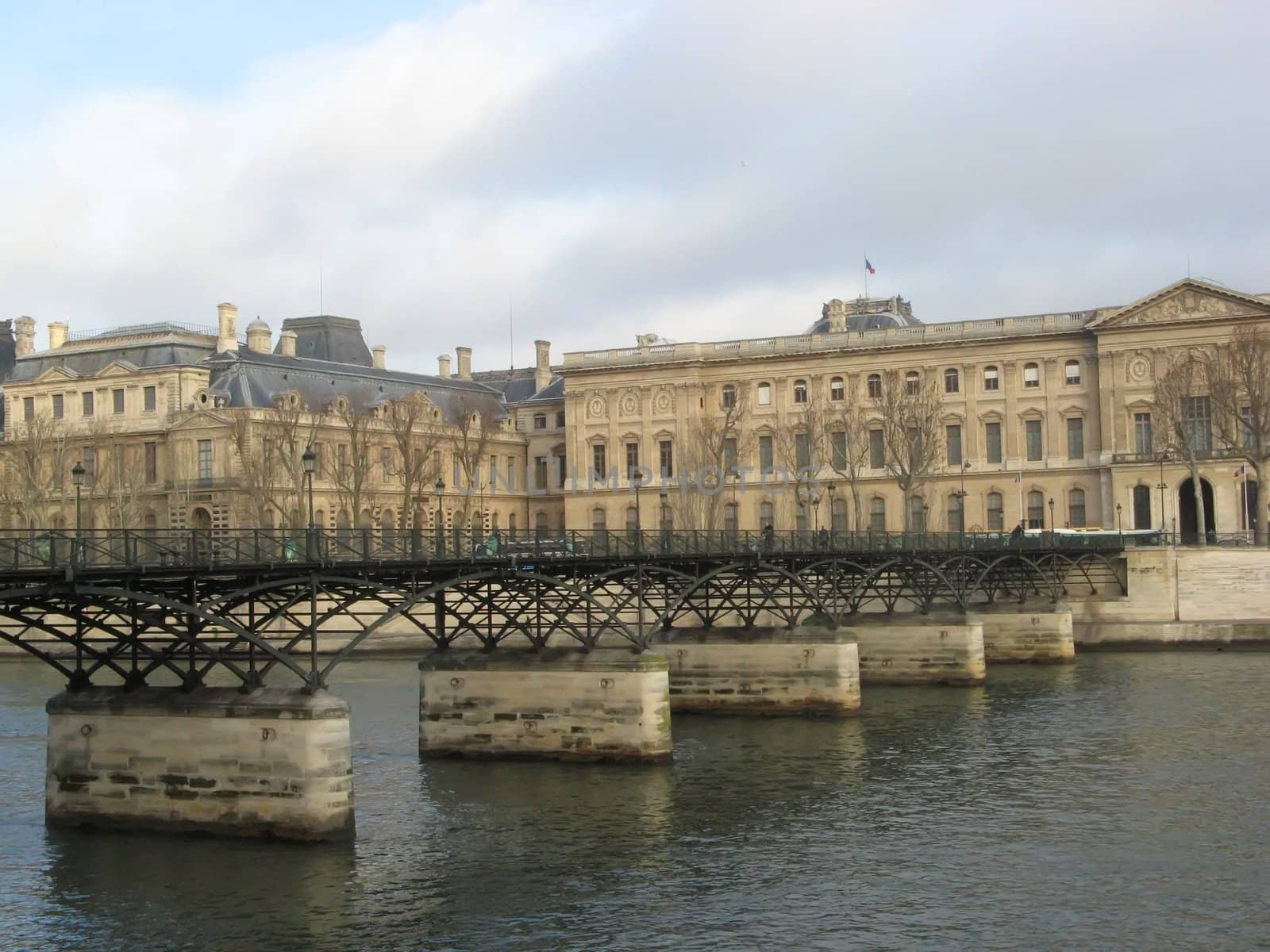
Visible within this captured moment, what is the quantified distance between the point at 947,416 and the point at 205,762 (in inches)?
3431

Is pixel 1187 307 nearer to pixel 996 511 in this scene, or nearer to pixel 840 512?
pixel 996 511

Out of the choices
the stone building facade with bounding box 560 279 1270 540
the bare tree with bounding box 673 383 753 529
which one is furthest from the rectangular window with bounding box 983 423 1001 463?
the bare tree with bounding box 673 383 753 529

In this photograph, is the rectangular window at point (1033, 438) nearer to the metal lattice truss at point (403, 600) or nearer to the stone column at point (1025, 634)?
the metal lattice truss at point (403, 600)

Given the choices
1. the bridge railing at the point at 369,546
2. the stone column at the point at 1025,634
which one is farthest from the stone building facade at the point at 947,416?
the bridge railing at the point at 369,546

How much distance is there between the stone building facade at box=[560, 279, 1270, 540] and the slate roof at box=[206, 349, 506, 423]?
407 inches

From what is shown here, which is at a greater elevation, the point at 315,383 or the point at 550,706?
the point at 315,383

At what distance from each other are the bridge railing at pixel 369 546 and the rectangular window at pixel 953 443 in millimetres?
49494

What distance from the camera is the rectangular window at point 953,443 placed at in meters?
114

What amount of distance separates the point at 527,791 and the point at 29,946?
14.1 meters

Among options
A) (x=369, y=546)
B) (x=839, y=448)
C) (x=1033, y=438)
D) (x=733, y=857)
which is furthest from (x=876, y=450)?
(x=733, y=857)

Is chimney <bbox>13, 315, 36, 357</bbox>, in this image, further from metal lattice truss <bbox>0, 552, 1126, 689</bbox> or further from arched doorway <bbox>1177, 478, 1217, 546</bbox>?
arched doorway <bbox>1177, 478, 1217, 546</bbox>

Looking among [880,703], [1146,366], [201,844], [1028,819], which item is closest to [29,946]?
[201,844]

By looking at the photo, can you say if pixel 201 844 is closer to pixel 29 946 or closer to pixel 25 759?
pixel 29 946

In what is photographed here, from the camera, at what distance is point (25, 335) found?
118250 millimetres
